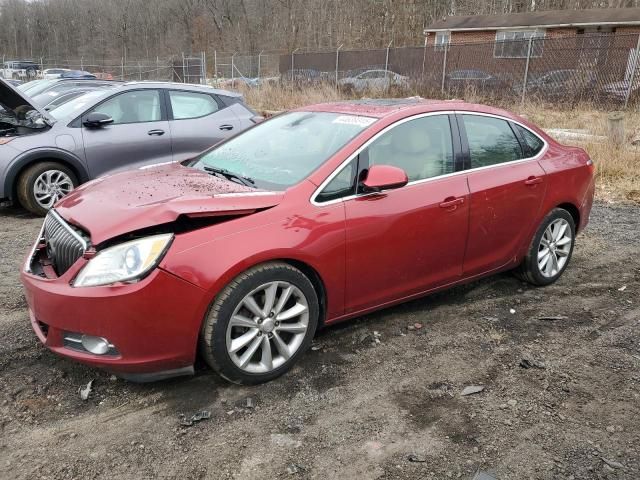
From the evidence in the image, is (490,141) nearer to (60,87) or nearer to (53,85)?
(60,87)

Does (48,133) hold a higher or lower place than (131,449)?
higher

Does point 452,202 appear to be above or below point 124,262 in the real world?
above

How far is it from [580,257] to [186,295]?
4.32m

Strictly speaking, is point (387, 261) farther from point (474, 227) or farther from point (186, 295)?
point (186, 295)

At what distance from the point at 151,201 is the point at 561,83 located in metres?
18.3

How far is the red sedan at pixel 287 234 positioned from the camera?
267 cm

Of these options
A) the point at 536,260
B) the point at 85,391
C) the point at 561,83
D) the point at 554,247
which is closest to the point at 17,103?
the point at 85,391

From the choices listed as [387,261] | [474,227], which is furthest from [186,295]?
[474,227]

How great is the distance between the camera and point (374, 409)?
9.40 ft

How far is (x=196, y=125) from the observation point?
744 centimetres

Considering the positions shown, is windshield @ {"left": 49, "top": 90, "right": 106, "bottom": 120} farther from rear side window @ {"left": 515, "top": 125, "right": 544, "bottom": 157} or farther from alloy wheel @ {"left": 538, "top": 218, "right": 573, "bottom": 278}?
alloy wheel @ {"left": 538, "top": 218, "right": 573, "bottom": 278}

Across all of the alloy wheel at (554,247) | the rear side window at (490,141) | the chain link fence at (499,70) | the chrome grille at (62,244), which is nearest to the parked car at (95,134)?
the chrome grille at (62,244)

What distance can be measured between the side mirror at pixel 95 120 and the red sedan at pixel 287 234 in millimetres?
3216

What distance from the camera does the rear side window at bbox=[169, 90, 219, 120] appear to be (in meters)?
7.40
